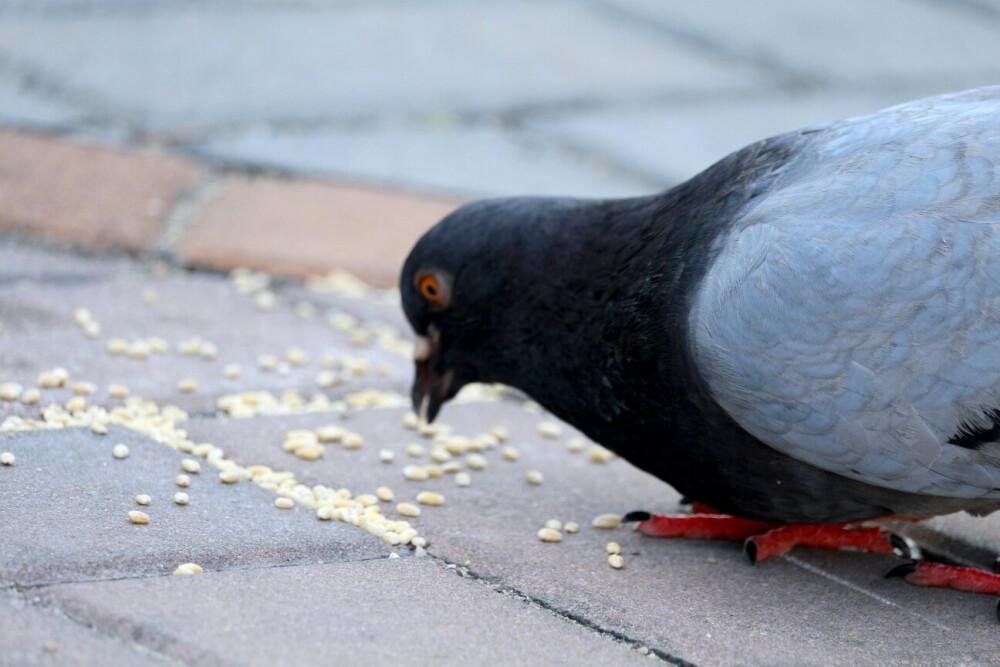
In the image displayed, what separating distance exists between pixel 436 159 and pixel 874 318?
3.84 m

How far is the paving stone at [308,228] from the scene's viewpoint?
5117 mm

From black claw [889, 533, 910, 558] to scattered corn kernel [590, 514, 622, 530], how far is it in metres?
0.73

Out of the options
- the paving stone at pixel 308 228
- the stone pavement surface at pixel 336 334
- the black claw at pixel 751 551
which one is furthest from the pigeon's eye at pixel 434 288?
the paving stone at pixel 308 228

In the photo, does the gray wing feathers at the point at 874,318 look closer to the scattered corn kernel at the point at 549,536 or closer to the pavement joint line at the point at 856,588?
the pavement joint line at the point at 856,588

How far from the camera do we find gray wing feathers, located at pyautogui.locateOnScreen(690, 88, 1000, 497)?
2760 millimetres

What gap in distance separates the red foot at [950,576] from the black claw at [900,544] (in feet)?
0.56

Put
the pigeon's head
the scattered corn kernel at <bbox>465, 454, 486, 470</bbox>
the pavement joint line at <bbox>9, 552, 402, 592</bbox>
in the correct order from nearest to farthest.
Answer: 1. the pavement joint line at <bbox>9, 552, 402, 592</bbox>
2. the pigeon's head
3. the scattered corn kernel at <bbox>465, 454, 486, 470</bbox>

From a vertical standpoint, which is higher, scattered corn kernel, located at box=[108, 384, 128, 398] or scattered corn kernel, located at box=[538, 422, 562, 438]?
scattered corn kernel, located at box=[108, 384, 128, 398]

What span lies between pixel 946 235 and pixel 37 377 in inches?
100

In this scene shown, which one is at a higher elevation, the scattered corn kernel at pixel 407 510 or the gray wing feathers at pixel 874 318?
the gray wing feathers at pixel 874 318

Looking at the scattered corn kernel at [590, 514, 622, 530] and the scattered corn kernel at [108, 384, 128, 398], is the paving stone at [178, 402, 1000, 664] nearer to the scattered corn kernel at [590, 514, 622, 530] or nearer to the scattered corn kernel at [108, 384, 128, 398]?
the scattered corn kernel at [590, 514, 622, 530]

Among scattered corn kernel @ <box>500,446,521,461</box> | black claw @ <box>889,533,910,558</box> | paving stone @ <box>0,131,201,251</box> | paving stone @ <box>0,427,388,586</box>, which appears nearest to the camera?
paving stone @ <box>0,427,388,586</box>

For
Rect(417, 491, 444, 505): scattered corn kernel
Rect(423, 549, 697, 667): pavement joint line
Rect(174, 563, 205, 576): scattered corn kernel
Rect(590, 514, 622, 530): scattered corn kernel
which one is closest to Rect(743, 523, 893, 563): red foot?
Rect(590, 514, 622, 530): scattered corn kernel

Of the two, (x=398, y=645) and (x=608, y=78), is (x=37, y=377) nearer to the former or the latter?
(x=398, y=645)
